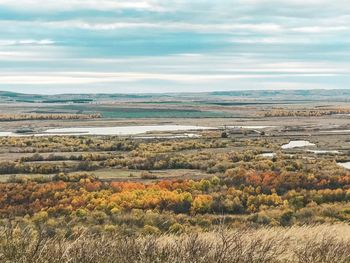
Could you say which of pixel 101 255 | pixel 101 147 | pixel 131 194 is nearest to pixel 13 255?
pixel 101 255

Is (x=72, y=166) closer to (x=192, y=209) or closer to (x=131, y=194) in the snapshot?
(x=131, y=194)

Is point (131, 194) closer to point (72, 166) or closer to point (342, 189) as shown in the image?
point (342, 189)

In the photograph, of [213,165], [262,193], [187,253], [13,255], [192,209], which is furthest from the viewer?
[213,165]

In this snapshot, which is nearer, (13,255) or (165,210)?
(13,255)

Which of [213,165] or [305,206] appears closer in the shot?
[305,206]

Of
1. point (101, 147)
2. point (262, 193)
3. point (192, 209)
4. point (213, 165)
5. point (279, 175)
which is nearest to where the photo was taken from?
point (192, 209)

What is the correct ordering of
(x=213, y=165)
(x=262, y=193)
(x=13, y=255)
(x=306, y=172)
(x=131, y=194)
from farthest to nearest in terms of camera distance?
(x=213, y=165) < (x=306, y=172) < (x=262, y=193) < (x=131, y=194) < (x=13, y=255)

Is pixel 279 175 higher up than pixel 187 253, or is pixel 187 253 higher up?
pixel 187 253

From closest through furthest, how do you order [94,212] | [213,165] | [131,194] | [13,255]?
[13,255]
[94,212]
[131,194]
[213,165]

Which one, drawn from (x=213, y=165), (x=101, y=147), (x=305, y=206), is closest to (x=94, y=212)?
(x=305, y=206)
